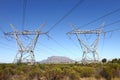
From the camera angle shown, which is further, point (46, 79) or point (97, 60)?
point (97, 60)

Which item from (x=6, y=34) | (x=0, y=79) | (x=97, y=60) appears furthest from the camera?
(x=97, y=60)

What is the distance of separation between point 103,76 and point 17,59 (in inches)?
960

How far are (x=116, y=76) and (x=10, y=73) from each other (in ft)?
43.9

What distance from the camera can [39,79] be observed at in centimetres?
2830

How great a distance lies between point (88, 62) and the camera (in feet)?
194

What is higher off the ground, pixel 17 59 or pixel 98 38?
pixel 98 38

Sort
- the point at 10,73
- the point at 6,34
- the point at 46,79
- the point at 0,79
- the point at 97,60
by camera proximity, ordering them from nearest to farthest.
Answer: the point at 46,79, the point at 0,79, the point at 10,73, the point at 6,34, the point at 97,60

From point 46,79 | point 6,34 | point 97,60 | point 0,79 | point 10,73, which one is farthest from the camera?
point 97,60

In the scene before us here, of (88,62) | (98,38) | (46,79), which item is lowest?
(46,79)

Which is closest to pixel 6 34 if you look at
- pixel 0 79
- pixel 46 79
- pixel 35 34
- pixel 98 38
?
pixel 35 34

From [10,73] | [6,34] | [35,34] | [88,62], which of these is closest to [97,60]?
[88,62]

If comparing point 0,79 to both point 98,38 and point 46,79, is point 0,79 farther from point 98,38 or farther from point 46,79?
point 98,38

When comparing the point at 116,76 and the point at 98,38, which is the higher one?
the point at 98,38

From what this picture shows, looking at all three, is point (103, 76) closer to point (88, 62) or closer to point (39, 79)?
point (39, 79)
